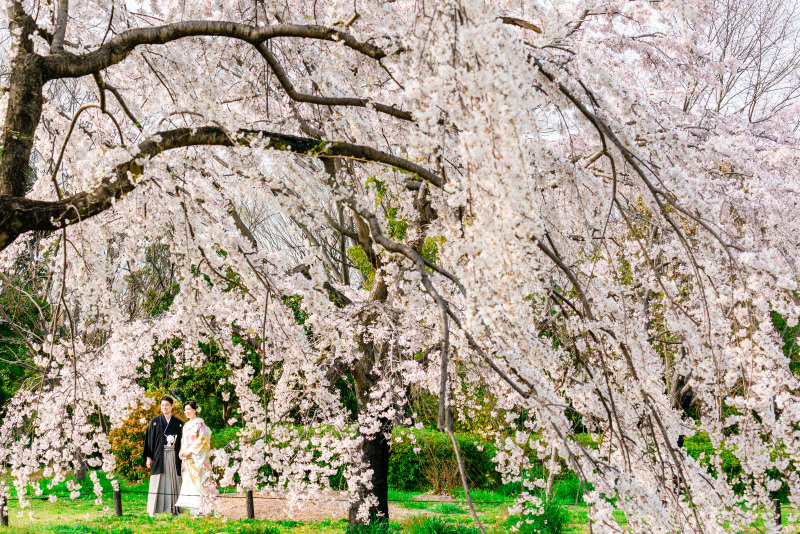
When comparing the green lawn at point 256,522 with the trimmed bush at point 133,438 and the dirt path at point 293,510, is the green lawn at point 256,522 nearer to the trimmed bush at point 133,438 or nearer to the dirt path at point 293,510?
the dirt path at point 293,510

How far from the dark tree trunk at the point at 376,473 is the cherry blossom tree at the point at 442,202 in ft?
0.13

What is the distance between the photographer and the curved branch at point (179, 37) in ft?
8.31

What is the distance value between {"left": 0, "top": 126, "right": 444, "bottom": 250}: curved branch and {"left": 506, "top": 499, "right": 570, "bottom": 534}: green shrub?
4251mm

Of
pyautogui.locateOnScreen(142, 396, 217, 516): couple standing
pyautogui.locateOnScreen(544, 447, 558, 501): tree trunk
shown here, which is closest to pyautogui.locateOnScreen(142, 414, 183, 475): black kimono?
pyautogui.locateOnScreen(142, 396, 217, 516): couple standing

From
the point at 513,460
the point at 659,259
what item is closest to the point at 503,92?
the point at 513,460

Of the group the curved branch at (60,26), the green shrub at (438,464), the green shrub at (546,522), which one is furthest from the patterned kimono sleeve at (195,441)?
the curved branch at (60,26)

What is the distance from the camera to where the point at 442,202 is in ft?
11.5

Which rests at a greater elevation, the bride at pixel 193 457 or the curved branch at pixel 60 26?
the curved branch at pixel 60 26

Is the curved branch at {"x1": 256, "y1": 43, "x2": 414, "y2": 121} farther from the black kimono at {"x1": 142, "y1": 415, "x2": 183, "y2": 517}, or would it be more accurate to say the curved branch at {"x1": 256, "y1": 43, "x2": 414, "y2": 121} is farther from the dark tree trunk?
the black kimono at {"x1": 142, "y1": 415, "x2": 183, "y2": 517}

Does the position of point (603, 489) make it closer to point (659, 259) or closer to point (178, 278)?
point (178, 278)

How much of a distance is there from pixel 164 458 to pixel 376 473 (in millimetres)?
2686

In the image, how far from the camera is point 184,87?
12.1ft

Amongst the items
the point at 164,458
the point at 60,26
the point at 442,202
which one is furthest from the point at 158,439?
the point at 60,26

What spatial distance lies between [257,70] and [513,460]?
152 inches
